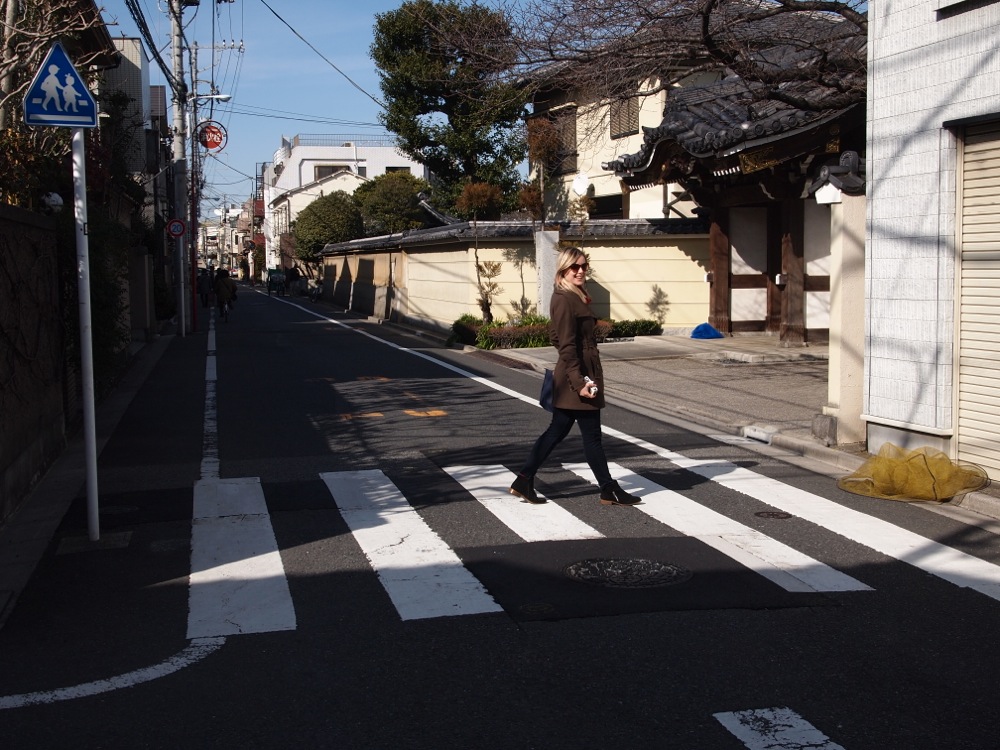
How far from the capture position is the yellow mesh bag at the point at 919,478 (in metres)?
8.11

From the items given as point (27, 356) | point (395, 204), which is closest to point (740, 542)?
point (27, 356)

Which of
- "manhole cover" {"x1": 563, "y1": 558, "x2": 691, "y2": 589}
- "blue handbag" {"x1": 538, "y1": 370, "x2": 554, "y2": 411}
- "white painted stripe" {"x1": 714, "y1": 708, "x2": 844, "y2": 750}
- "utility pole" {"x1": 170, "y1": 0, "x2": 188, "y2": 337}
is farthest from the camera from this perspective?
"utility pole" {"x1": 170, "y1": 0, "x2": 188, "y2": 337}

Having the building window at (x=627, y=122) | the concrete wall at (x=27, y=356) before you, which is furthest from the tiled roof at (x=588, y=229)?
the concrete wall at (x=27, y=356)

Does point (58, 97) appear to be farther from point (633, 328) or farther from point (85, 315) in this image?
point (633, 328)

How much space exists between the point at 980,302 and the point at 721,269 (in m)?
14.7

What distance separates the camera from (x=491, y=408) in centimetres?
1345

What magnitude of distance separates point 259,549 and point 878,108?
21.8 feet

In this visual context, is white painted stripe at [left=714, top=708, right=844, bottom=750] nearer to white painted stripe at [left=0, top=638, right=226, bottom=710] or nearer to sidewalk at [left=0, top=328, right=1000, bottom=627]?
white painted stripe at [left=0, top=638, right=226, bottom=710]

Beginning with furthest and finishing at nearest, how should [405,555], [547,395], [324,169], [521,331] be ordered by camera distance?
[324,169] → [521,331] → [547,395] → [405,555]

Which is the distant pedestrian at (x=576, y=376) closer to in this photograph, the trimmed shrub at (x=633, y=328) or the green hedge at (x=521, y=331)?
the green hedge at (x=521, y=331)

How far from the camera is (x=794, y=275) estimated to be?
66.5 feet

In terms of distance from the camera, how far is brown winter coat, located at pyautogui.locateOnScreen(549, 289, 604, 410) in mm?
7691

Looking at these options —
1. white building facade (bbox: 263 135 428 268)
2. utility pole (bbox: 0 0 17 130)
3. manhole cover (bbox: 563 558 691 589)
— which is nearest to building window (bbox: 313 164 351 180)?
white building facade (bbox: 263 135 428 268)

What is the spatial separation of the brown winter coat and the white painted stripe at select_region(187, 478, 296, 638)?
243 centimetres
